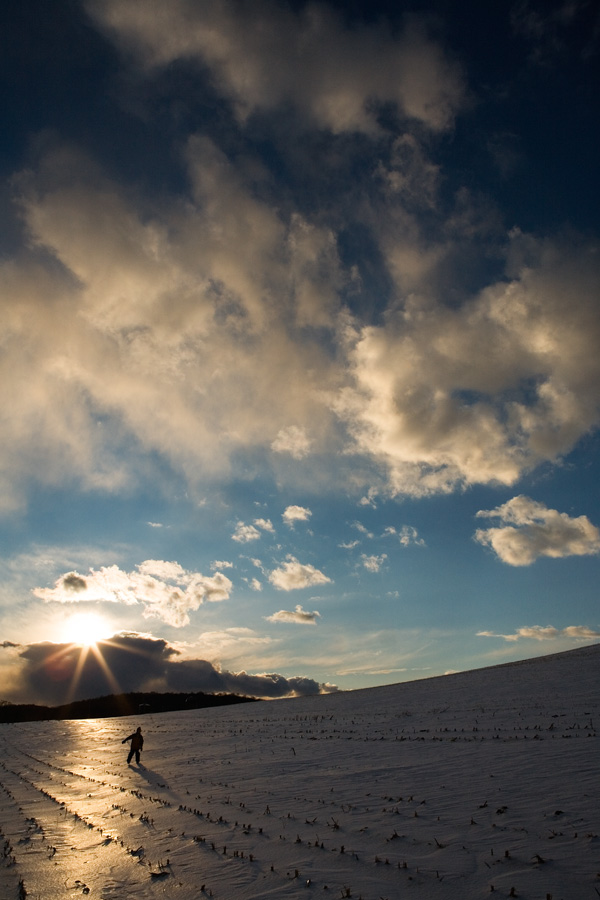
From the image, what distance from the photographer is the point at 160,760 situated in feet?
79.6

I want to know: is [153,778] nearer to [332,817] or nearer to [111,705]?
[332,817]

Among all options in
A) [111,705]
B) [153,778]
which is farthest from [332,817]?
[111,705]

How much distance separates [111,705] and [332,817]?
113m

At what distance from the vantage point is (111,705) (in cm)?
10738

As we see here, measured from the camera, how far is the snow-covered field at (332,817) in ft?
26.3

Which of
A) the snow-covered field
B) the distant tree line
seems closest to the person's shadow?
the snow-covered field

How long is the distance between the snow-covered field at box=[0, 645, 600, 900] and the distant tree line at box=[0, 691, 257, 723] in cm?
8324

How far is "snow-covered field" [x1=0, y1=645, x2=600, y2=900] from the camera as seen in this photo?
8.02 metres

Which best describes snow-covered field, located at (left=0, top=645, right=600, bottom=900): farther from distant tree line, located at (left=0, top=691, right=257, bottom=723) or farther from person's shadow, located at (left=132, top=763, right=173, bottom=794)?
distant tree line, located at (left=0, top=691, right=257, bottom=723)

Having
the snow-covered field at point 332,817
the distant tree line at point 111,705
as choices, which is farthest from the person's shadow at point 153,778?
the distant tree line at point 111,705

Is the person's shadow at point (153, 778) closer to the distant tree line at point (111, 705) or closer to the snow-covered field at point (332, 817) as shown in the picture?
the snow-covered field at point (332, 817)

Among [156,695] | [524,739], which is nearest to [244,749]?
[524,739]

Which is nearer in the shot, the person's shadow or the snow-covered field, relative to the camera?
the snow-covered field

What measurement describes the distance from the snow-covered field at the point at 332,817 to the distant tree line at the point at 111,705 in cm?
8324
